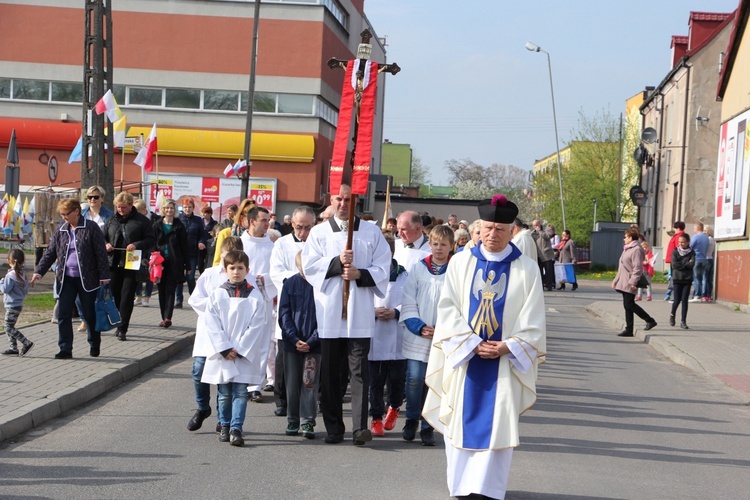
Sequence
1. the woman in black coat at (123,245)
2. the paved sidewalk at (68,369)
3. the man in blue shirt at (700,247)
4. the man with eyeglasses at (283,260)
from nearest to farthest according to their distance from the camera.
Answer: the paved sidewalk at (68,369)
the man with eyeglasses at (283,260)
the woman in black coat at (123,245)
the man in blue shirt at (700,247)

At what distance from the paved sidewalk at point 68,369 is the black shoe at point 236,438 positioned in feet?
5.48

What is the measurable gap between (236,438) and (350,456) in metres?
0.89

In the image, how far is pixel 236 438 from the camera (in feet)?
27.0

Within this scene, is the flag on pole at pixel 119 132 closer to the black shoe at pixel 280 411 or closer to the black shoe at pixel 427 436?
the black shoe at pixel 280 411

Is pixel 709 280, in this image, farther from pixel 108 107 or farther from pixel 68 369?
pixel 68 369

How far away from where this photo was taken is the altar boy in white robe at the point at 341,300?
854 centimetres

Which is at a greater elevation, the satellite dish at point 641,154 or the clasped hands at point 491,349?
the satellite dish at point 641,154

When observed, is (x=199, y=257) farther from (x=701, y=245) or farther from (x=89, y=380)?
(x=701, y=245)

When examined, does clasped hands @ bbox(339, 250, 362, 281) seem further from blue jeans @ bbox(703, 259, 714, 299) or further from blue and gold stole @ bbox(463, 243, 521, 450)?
blue jeans @ bbox(703, 259, 714, 299)

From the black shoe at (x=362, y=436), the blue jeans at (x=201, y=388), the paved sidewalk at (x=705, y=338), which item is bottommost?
the paved sidewalk at (x=705, y=338)

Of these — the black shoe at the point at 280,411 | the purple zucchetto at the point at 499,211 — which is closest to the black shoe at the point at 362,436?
the black shoe at the point at 280,411

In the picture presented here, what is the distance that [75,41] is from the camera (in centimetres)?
4381

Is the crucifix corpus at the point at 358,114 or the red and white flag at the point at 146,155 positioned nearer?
the crucifix corpus at the point at 358,114

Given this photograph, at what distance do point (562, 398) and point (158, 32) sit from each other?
3587 cm
